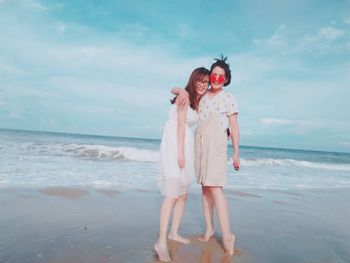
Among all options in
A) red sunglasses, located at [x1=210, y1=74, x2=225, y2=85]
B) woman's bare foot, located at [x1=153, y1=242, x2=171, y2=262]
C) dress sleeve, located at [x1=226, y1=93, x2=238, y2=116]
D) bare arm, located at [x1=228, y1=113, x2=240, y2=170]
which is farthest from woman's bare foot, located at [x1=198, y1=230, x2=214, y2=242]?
red sunglasses, located at [x1=210, y1=74, x2=225, y2=85]

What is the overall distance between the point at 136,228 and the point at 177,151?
126cm

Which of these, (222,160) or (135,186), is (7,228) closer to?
(222,160)

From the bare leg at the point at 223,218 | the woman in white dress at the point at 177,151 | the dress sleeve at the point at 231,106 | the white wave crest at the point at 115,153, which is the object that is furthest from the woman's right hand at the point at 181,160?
the white wave crest at the point at 115,153

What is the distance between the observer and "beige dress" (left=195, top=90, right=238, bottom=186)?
3.41 metres

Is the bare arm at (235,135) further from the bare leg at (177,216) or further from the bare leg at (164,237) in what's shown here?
the bare leg at (164,237)

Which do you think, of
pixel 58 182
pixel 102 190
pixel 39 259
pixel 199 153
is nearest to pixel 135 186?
pixel 102 190

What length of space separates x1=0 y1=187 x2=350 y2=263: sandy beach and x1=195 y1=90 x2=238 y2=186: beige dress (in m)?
0.75

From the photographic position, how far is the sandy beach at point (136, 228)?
3.13 meters

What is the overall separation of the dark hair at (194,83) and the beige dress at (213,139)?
18 cm

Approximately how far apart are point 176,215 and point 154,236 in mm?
348

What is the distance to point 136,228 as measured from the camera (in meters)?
3.96

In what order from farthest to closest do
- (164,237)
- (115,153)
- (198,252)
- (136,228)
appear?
(115,153), (136,228), (198,252), (164,237)

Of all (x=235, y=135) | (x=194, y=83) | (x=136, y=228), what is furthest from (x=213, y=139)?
(x=136, y=228)

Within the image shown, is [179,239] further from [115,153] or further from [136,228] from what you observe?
[115,153]
